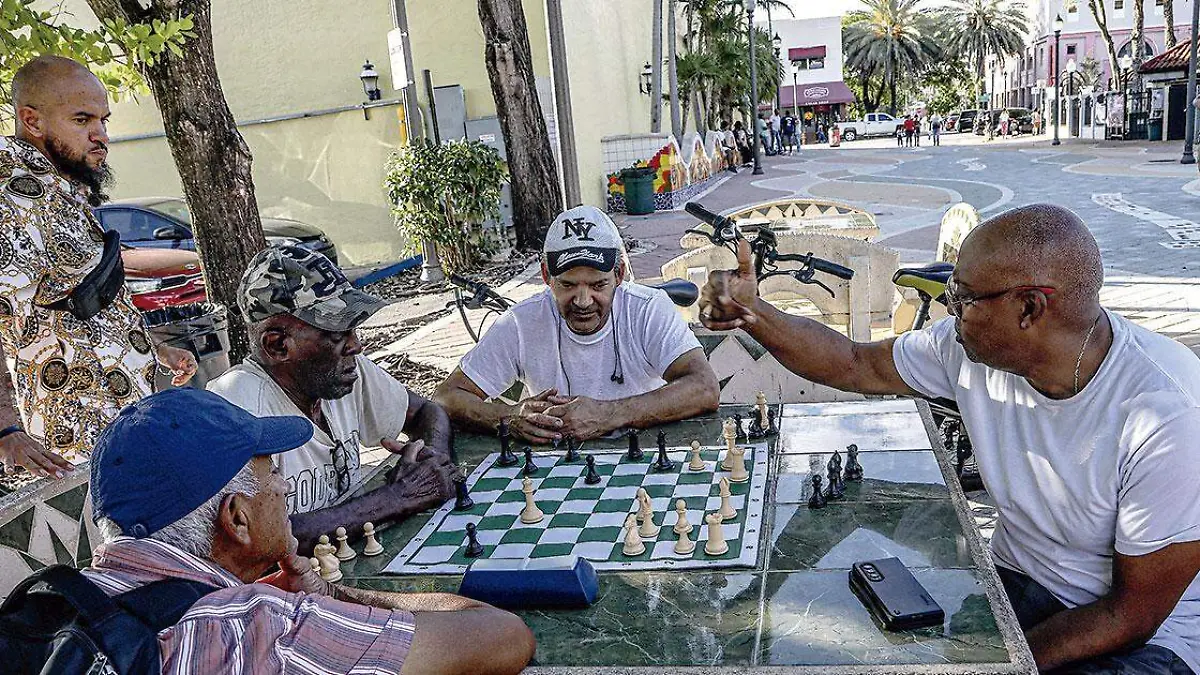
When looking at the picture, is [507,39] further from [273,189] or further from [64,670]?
[64,670]

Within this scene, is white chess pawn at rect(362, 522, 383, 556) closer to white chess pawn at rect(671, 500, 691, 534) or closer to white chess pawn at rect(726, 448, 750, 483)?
white chess pawn at rect(671, 500, 691, 534)

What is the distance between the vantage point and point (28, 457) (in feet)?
9.34

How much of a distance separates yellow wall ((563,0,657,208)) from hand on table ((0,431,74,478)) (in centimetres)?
1498

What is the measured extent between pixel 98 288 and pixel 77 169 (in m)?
0.48

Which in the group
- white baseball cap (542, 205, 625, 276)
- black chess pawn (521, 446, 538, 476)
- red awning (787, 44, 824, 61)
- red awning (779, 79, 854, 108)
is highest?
red awning (787, 44, 824, 61)

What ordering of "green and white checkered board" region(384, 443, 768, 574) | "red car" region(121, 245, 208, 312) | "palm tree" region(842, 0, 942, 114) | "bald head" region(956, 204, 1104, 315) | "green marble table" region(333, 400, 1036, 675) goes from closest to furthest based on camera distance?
"green marble table" region(333, 400, 1036, 675)
"bald head" region(956, 204, 1104, 315)
"green and white checkered board" region(384, 443, 768, 574)
"red car" region(121, 245, 208, 312)
"palm tree" region(842, 0, 942, 114)

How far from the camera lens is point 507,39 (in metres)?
12.7

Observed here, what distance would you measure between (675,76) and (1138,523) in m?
27.3

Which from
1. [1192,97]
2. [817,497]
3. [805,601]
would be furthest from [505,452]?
[1192,97]

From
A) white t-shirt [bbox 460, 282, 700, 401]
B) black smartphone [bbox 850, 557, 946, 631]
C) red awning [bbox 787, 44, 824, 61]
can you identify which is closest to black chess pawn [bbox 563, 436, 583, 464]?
white t-shirt [bbox 460, 282, 700, 401]

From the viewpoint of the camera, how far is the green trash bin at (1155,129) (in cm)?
2931

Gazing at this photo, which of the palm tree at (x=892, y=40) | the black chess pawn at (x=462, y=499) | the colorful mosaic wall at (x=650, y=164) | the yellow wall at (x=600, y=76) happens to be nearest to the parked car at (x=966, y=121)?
the palm tree at (x=892, y=40)

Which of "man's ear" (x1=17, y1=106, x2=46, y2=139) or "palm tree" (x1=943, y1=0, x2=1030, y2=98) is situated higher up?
"palm tree" (x1=943, y1=0, x2=1030, y2=98)

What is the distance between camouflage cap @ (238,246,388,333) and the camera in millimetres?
2891
